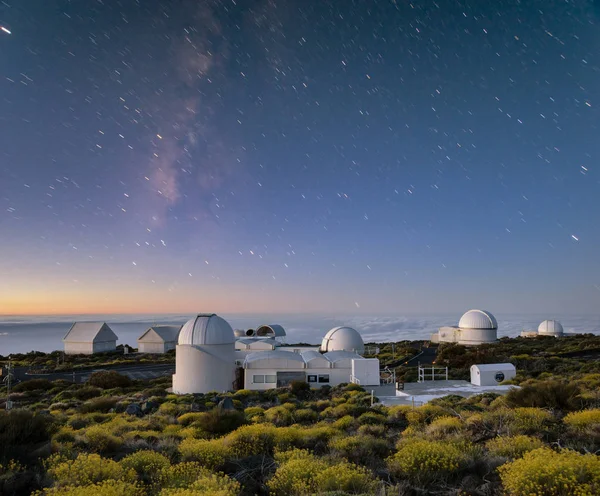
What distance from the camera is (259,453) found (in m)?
8.26

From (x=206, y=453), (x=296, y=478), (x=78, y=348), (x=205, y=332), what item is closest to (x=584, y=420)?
(x=296, y=478)

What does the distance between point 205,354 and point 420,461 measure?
22.8 metres

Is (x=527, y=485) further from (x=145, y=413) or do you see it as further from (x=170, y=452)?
(x=145, y=413)

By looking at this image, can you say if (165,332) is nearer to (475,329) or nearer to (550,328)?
(475,329)

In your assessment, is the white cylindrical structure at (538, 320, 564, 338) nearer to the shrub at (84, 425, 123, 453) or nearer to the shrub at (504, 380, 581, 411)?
the shrub at (504, 380, 581, 411)

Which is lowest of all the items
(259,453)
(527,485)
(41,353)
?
(41,353)

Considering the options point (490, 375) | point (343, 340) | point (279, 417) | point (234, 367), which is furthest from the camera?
point (343, 340)

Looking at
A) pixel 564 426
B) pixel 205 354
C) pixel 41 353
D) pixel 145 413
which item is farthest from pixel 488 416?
pixel 41 353

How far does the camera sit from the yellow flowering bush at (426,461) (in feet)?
21.0

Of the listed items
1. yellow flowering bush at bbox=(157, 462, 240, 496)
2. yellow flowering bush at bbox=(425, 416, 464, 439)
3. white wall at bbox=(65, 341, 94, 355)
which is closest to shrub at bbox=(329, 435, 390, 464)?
yellow flowering bush at bbox=(425, 416, 464, 439)

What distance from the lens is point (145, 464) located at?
287 inches

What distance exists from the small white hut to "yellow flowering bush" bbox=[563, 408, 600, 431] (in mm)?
17941

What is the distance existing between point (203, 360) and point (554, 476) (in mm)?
24664

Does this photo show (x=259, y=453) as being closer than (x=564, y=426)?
Yes
